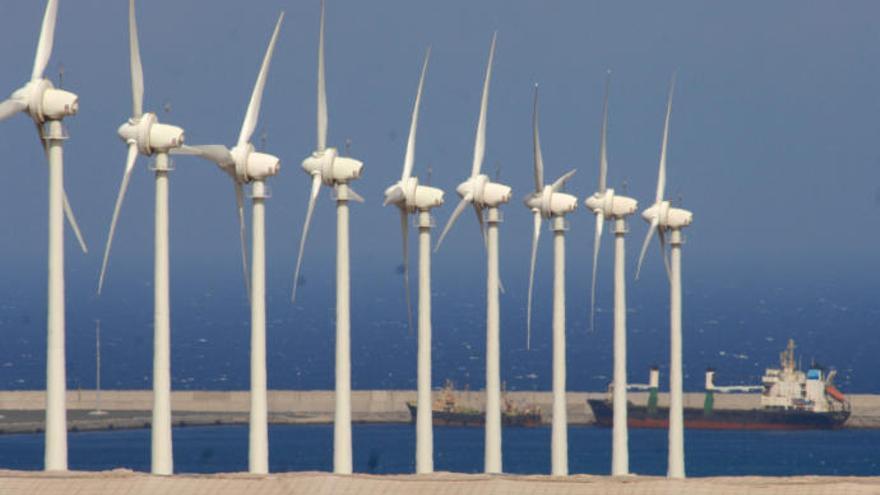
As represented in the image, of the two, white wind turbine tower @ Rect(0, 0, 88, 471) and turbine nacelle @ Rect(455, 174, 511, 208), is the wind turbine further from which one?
white wind turbine tower @ Rect(0, 0, 88, 471)

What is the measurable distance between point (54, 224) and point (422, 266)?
23394mm

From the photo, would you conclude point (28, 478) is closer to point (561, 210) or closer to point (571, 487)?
point (571, 487)

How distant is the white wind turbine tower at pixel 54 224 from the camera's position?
9219 cm

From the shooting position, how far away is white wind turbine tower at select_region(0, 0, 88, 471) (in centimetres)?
9219

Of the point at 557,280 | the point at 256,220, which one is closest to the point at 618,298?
the point at 557,280

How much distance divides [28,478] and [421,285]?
36.7 meters

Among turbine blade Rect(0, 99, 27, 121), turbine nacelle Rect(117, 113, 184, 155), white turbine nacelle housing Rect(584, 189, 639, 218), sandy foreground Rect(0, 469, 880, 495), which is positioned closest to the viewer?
sandy foreground Rect(0, 469, 880, 495)

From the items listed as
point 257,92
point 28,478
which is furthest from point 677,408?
point 28,478

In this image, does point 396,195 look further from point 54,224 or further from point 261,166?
point 54,224

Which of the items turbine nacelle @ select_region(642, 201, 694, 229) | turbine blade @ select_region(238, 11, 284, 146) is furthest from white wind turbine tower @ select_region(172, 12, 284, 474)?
turbine nacelle @ select_region(642, 201, 694, 229)

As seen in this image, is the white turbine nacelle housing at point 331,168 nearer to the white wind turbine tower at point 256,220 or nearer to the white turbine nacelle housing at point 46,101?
the white wind turbine tower at point 256,220

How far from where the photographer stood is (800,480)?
7975cm

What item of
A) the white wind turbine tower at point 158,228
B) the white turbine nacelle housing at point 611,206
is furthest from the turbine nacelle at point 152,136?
the white turbine nacelle housing at point 611,206

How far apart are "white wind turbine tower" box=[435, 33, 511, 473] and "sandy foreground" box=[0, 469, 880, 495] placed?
106 ft
